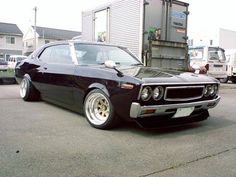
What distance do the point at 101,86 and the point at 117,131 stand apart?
2.28 ft

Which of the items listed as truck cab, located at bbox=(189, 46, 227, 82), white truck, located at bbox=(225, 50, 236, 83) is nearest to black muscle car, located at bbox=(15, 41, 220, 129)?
truck cab, located at bbox=(189, 46, 227, 82)

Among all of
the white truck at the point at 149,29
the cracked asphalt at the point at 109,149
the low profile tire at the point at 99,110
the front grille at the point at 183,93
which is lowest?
the cracked asphalt at the point at 109,149

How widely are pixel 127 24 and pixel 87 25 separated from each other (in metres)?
2.34

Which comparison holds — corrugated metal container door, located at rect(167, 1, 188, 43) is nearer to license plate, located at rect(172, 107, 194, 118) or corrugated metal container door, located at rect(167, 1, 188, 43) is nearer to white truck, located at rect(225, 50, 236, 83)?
license plate, located at rect(172, 107, 194, 118)

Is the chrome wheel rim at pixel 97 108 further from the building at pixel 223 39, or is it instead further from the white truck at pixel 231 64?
the building at pixel 223 39

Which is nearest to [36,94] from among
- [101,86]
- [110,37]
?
[101,86]

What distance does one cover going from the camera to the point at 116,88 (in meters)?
4.14

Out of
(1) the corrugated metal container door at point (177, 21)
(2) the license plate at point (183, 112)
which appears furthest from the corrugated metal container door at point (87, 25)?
(2) the license plate at point (183, 112)

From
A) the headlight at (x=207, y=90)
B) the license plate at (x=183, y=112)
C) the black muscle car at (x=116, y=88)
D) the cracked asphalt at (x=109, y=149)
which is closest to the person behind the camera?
the cracked asphalt at (x=109, y=149)

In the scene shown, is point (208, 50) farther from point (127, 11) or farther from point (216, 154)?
point (216, 154)

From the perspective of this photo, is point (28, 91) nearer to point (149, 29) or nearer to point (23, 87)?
point (23, 87)

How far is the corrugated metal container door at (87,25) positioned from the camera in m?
11.0

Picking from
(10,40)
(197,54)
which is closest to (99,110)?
(197,54)

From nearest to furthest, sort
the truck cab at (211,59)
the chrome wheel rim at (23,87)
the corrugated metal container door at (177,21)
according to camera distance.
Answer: the chrome wheel rim at (23,87), the corrugated metal container door at (177,21), the truck cab at (211,59)
